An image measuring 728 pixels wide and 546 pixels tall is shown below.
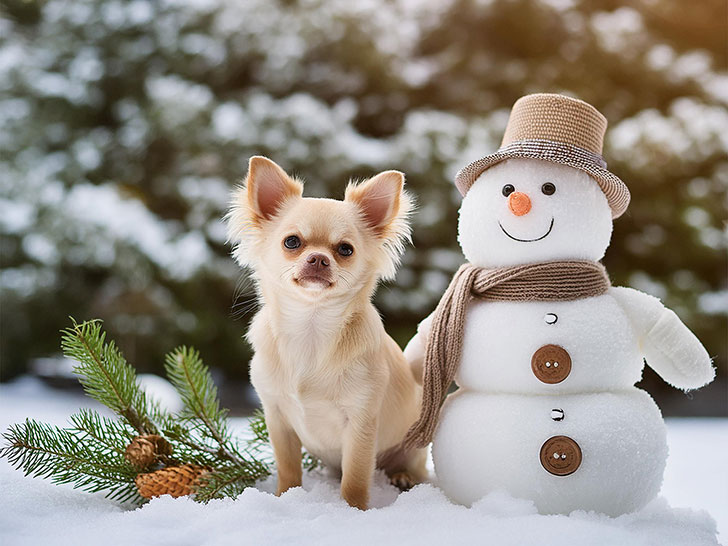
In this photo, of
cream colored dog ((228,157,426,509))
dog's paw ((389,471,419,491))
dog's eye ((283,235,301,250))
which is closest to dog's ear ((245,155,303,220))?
cream colored dog ((228,157,426,509))

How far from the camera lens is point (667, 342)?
3.25 ft

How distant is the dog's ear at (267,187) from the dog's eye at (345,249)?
0.14 metres

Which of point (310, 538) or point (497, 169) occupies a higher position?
point (497, 169)

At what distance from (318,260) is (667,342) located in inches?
21.3

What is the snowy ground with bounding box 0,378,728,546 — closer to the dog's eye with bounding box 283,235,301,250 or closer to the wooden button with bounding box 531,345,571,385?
the wooden button with bounding box 531,345,571,385

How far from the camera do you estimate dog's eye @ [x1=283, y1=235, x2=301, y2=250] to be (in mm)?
989

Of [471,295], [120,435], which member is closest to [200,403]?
[120,435]

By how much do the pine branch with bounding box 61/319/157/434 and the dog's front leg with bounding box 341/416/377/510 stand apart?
34 centimetres

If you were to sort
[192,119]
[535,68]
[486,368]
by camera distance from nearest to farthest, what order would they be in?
[486,368], [192,119], [535,68]

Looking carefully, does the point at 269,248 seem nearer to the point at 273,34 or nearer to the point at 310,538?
the point at 310,538

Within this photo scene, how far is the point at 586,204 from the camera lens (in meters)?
0.99

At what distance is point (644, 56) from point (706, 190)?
90 cm

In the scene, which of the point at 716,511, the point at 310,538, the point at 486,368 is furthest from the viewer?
the point at 716,511

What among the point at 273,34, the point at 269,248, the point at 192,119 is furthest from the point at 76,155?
the point at 269,248
